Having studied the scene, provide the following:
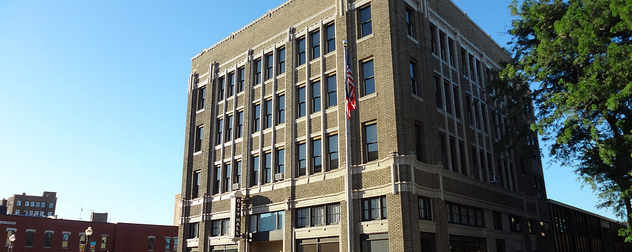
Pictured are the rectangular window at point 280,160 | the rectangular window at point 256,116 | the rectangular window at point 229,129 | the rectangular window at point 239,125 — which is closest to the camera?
the rectangular window at point 280,160

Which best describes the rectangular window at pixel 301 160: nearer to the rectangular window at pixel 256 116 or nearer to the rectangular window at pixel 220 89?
the rectangular window at pixel 256 116

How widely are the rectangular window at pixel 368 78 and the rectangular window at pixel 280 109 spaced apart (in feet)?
21.7

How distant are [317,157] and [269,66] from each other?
8.91 metres

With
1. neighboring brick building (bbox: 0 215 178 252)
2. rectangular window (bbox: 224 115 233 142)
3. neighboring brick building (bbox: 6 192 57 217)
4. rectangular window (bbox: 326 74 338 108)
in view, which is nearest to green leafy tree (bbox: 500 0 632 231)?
rectangular window (bbox: 326 74 338 108)

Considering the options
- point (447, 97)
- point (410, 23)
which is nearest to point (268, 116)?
point (410, 23)

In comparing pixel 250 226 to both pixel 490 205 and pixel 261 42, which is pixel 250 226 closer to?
pixel 261 42

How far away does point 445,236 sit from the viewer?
26.0m

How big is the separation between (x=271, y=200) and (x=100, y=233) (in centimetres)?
4482

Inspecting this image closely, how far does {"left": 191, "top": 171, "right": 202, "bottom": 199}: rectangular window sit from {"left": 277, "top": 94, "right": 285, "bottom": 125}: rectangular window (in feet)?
29.9

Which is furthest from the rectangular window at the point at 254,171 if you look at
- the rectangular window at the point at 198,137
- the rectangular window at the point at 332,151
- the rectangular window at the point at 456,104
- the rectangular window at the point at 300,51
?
the rectangular window at the point at 456,104

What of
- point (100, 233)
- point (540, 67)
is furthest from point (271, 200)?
point (100, 233)

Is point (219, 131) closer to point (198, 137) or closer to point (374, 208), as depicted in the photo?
point (198, 137)

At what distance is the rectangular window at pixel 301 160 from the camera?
2988cm

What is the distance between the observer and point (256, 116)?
34.5m
